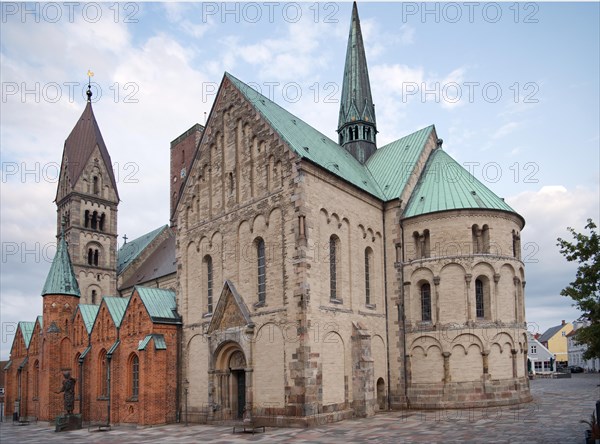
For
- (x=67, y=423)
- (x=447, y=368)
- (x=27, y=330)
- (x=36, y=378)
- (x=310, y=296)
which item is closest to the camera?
(x=310, y=296)

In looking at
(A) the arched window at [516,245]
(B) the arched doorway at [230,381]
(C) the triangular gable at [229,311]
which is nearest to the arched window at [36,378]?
(B) the arched doorway at [230,381]

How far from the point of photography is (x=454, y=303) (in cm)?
3209

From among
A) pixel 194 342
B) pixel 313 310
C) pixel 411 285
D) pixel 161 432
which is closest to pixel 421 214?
pixel 411 285

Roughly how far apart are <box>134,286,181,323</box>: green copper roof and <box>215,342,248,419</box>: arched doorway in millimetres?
4777

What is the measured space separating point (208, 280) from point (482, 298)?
51.9ft

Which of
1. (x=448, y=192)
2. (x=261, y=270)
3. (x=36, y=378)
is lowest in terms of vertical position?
(x=36, y=378)

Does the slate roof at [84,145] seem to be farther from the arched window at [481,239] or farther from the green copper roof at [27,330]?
the arched window at [481,239]

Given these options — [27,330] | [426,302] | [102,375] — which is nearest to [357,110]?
[426,302]

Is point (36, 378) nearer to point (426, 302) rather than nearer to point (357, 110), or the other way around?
point (426, 302)

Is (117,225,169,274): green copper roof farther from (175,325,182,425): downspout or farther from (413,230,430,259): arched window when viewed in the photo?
(413,230,430,259): arched window

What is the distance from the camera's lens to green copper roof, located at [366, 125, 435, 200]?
117 ft

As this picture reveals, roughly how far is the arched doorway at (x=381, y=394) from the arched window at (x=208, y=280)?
1046cm

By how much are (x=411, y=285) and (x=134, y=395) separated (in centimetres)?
1739

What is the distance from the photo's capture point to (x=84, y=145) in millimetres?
61469
